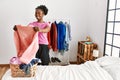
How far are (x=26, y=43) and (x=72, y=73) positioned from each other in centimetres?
58

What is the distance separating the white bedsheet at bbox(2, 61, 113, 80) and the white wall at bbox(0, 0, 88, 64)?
2006mm

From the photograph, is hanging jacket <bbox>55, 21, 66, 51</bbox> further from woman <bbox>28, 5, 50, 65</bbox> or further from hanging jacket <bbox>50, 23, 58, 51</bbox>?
woman <bbox>28, 5, 50, 65</bbox>

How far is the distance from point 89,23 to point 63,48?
0.90 meters

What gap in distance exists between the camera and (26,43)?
5.42 ft

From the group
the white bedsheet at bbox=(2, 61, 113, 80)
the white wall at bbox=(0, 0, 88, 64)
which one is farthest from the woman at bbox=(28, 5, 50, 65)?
the white wall at bbox=(0, 0, 88, 64)

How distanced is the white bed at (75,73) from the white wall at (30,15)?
6.56 ft

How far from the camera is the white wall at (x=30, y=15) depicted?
350 centimetres

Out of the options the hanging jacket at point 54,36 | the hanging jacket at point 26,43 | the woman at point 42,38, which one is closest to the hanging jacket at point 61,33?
the hanging jacket at point 54,36

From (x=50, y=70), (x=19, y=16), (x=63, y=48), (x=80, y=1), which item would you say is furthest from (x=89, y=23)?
(x=50, y=70)

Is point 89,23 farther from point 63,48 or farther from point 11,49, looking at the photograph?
point 11,49

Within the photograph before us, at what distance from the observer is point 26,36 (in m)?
1.68

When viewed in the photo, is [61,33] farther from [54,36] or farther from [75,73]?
[75,73]

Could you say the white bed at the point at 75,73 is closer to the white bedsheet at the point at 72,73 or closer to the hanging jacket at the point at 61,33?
the white bedsheet at the point at 72,73

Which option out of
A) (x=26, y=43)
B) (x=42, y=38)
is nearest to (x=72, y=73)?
(x=26, y=43)
